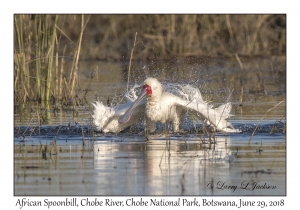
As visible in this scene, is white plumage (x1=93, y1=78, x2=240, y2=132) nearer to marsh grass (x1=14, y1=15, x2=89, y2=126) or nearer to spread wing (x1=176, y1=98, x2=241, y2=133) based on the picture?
spread wing (x1=176, y1=98, x2=241, y2=133)

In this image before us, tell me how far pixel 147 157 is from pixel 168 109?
82.1 inches

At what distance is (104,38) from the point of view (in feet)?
81.6

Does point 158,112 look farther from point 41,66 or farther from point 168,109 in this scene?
point 41,66

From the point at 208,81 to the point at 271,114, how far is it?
475 centimetres

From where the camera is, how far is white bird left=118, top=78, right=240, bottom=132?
36.1ft

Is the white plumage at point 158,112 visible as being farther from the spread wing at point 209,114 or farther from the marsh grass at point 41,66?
the marsh grass at point 41,66

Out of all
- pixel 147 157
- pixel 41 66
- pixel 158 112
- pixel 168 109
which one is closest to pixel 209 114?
pixel 168 109

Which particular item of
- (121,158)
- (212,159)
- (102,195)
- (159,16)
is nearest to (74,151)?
(121,158)

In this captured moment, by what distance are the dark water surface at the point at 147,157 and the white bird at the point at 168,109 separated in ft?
0.70

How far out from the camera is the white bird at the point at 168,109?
1101 cm

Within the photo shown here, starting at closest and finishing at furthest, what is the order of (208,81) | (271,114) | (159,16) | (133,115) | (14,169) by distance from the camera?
(14,169) < (133,115) < (271,114) < (208,81) < (159,16)

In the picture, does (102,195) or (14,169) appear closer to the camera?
(102,195)

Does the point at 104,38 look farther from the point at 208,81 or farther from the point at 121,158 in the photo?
the point at 121,158

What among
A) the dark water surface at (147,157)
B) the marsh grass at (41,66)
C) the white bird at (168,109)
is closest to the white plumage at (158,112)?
the white bird at (168,109)
